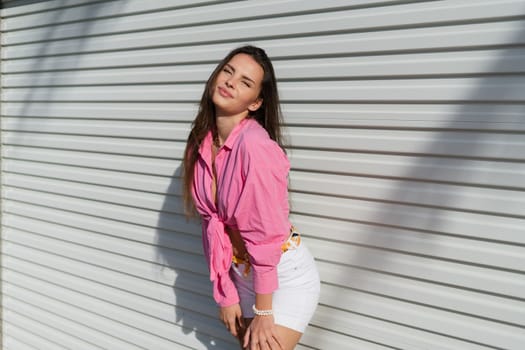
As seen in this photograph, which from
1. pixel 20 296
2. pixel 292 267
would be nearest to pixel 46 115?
pixel 20 296

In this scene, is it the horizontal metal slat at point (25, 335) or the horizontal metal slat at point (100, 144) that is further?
the horizontal metal slat at point (25, 335)

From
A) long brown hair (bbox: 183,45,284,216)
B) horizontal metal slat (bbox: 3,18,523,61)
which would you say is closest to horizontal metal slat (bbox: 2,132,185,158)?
horizontal metal slat (bbox: 3,18,523,61)

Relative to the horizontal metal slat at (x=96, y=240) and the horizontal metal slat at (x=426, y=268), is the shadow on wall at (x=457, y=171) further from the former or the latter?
the horizontal metal slat at (x=96, y=240)

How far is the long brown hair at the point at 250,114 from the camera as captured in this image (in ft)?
6.57

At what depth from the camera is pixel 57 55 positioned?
133 inches

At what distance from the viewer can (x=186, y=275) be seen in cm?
296

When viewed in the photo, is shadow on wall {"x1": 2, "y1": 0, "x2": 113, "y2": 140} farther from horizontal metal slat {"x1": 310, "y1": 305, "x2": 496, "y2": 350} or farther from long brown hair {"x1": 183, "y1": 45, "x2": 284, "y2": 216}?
horizontal metal slat {"x1": 310, "y1": 305, "x2": 496, "y2": 350}

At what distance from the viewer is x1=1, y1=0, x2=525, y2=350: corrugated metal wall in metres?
1.97

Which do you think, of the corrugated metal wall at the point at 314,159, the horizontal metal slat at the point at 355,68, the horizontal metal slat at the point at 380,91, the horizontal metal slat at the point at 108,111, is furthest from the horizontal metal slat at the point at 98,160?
the horizontal metal slat at the point at 355,68

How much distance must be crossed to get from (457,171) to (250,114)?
0.97 m

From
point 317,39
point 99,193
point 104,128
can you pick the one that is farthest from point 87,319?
point 317,39

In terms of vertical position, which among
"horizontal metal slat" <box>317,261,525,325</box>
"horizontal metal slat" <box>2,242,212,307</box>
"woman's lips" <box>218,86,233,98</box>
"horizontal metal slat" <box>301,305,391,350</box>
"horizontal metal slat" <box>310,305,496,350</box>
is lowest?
"horizontal metal slat" <box>2,242,212,307</box>

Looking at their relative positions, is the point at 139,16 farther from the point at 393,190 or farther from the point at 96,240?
the point at 393,190

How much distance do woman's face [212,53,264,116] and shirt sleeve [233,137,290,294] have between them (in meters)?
0.23
